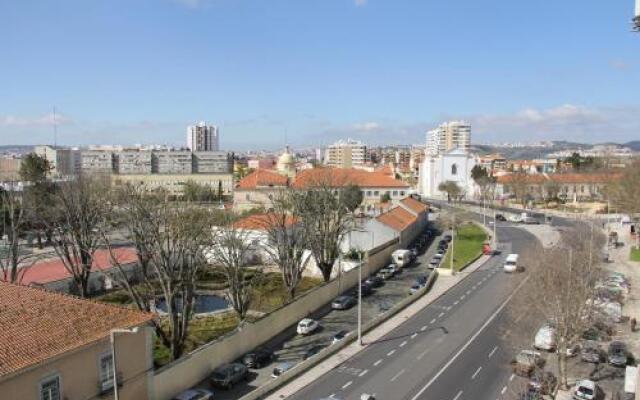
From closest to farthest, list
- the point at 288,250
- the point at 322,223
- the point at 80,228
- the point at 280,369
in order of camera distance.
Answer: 1. the point at 280,369
2. the point at 288,250
3. the point at 80,228
4. the point at 322,223

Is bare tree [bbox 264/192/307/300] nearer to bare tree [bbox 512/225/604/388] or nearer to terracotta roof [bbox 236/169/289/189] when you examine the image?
bare tree [bbox 512/225/604/388]

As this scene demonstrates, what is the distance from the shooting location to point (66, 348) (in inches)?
857

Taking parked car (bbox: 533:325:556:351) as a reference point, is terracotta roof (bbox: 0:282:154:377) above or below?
above

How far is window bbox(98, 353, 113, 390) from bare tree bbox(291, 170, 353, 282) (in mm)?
27383

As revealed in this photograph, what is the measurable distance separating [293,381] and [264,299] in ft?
59.0

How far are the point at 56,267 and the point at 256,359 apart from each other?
34.4 metres

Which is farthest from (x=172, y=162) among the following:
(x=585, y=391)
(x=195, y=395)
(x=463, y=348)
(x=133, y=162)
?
(x=585, y=391)

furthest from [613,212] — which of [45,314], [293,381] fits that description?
[45,314]

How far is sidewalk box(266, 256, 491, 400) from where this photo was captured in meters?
30.2

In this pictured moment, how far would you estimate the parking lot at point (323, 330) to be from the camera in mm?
31312

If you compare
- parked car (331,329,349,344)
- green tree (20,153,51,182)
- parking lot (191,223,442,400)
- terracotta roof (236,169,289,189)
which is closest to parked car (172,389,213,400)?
parking lot (191,223,442,400)

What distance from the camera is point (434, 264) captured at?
61.0 metres

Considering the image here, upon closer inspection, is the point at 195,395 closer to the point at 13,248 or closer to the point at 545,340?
the point at 545,340

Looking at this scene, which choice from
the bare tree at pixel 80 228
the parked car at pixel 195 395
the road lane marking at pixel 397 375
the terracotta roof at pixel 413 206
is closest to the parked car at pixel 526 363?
the road lane marking at pixel 397 375
